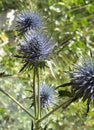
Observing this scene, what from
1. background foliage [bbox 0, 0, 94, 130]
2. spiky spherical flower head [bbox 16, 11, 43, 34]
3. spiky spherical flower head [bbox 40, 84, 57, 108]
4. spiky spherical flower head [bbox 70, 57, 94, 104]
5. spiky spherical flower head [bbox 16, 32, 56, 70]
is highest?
spiky spherical flower head [bbox 16, 11, 43, 34]

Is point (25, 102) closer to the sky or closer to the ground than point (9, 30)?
closer to the ground

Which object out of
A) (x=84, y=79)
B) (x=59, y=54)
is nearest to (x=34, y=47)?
(x=84, y=79)

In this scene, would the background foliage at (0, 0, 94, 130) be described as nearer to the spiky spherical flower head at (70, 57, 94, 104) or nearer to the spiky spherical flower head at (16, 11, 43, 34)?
the spiky spherical flower head at (16, 11, 43, 34)

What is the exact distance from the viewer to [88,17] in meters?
3.28

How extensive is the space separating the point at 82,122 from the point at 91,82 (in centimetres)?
164

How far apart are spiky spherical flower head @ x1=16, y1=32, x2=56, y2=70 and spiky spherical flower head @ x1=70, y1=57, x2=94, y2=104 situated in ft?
0.36

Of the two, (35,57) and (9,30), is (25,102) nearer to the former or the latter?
(9,30)

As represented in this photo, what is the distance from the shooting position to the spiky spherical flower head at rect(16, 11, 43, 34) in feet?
5.08

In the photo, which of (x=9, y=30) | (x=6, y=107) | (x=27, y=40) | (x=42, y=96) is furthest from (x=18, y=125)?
(x=27, y=40)

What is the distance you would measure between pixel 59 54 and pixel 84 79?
67.8 inches

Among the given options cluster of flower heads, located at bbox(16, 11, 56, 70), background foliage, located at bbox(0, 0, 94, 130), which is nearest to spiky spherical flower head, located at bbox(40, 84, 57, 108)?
cluster of flower heads, located at bbox(16, 11, 56, 70)

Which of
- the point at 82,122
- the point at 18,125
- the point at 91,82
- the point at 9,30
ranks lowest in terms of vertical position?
the point at 82,122

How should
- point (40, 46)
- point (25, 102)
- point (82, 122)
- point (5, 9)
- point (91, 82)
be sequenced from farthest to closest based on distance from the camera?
point (5, 9)
point (82, 122)
point (25, 102)
point (40, 46)
point (91, 82)

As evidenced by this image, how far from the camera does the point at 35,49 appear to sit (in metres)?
1.41
